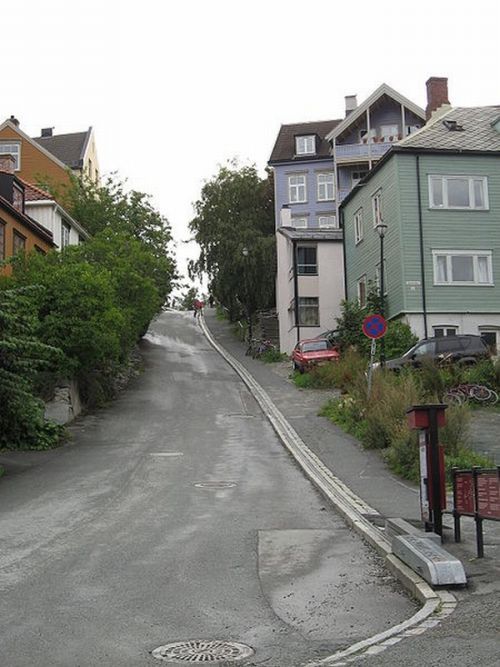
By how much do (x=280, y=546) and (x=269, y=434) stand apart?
13.1 meters

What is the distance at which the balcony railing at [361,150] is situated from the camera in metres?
56.0

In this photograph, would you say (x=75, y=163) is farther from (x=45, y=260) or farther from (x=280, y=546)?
(x=280, y=546)

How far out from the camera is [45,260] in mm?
31297

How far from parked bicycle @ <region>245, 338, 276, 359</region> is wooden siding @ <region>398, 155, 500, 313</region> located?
47.1 ft

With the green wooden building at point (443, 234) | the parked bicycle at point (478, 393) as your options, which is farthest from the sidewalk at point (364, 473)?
the green wooden building at point (443, 234)

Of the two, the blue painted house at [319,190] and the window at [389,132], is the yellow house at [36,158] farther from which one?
the window at [389,132]

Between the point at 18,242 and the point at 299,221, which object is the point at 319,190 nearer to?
the point at 299,221

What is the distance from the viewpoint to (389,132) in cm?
5716

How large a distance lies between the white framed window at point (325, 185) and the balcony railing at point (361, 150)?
4234 millimetres

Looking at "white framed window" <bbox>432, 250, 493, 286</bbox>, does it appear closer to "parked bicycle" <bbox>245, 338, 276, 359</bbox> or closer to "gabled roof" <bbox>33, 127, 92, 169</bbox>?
"parked bicycle" <bbox>245, 338, 276, 359</bbox>

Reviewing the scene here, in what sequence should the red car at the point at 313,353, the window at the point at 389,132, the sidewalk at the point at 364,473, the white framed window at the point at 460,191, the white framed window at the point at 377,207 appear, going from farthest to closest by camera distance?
1. the window at the point at 389,132
2. the white framed window at the point at 377,207
3. the red car at the point at 313,353
4. the white framed window at the point at 460,191
5. the sidewalk at the point at 364,473

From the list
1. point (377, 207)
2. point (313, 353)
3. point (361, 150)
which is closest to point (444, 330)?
point (313, 353)

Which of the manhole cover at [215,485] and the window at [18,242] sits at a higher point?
the window at [18,242]

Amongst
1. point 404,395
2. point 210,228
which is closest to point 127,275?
point 404,395
